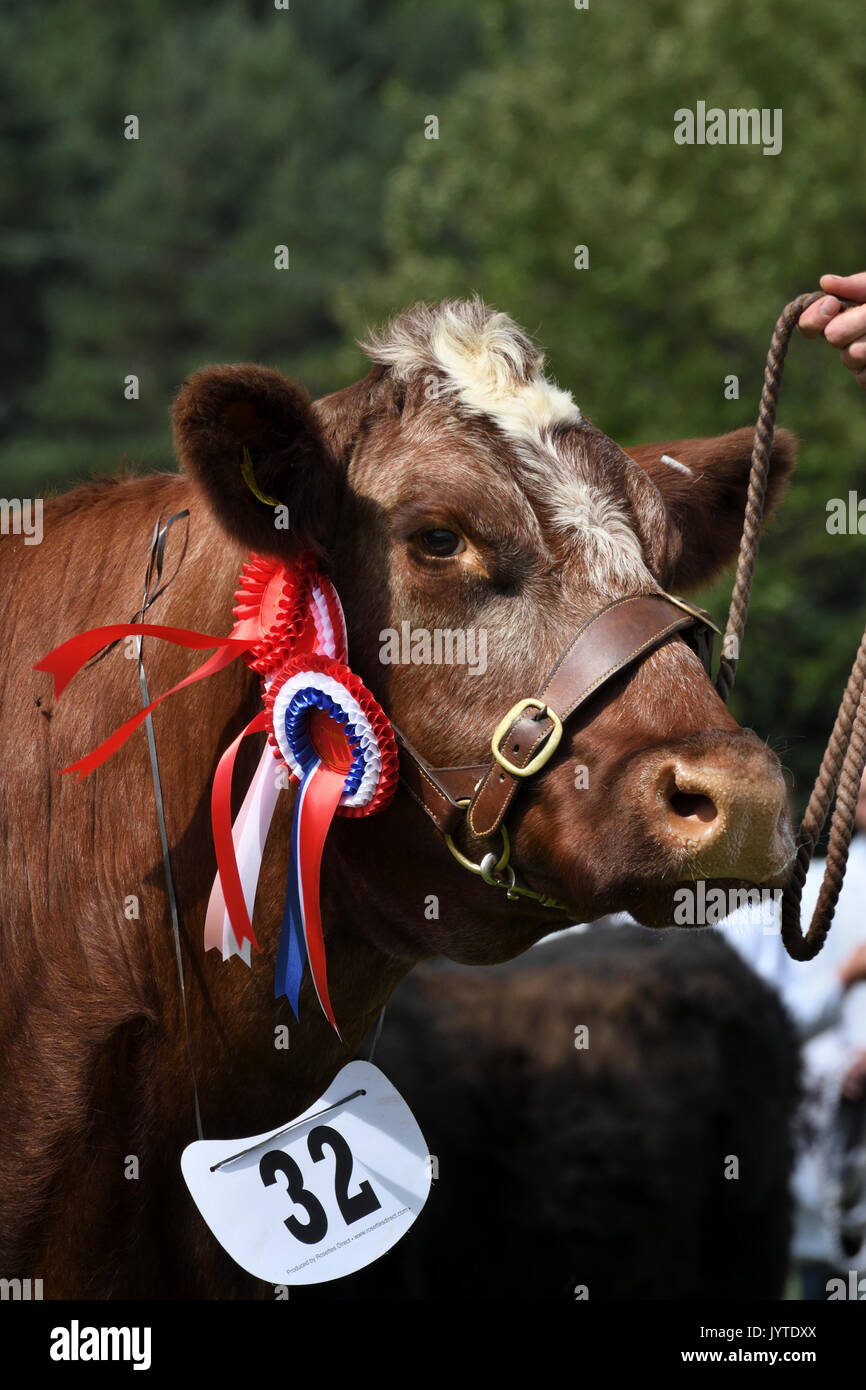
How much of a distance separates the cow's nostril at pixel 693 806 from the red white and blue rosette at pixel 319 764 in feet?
1.98

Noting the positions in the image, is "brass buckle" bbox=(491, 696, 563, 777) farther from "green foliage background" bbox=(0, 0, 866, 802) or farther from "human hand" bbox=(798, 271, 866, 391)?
"human hand" bbox=(798, 271, 866, 391)

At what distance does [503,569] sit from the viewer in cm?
291

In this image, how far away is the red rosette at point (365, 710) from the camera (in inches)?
116

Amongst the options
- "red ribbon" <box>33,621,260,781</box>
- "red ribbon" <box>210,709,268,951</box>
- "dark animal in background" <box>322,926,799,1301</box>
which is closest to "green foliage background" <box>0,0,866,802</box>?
"red ribbon" <box>33,621,260,781</box>

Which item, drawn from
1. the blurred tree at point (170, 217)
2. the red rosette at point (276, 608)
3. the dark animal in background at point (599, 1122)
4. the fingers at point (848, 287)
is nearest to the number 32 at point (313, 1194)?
the red rosette at point (276, 608)

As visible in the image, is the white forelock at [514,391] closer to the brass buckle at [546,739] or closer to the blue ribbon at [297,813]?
the brass buckle at [546,739]

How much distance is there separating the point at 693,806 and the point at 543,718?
1.14 ft

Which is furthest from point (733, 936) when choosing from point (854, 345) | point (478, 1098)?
point (854, 345)

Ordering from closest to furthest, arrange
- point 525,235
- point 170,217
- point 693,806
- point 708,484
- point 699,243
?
1. point 693,806
2. point 708,484
3. point 699,243
4. point 525,235
5. point 170,217

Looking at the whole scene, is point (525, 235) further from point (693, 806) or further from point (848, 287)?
point (693, 806)

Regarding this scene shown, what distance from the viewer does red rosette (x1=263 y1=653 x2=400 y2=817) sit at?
2.96 meters

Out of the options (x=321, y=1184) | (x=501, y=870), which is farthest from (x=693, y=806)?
(x=321, y=1184)
